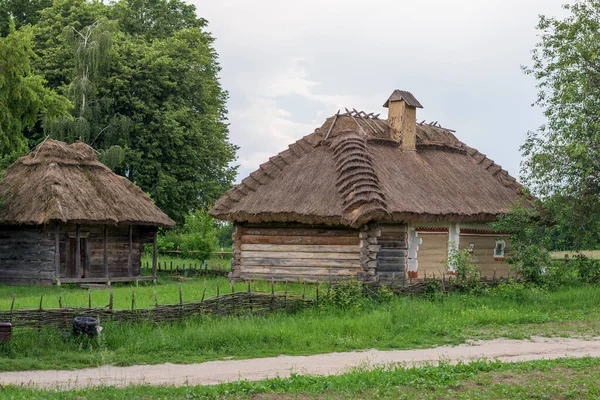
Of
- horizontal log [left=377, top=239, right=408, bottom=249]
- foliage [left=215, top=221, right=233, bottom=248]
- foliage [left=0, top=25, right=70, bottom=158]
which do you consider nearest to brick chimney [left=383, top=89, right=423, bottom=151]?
horizontal log [left=377, top=239, right=408, bottom=249]

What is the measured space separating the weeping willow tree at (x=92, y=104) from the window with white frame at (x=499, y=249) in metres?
17.0

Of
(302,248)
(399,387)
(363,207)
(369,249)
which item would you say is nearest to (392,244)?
(369,249)

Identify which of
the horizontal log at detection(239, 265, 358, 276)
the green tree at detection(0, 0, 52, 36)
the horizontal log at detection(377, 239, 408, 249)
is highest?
the green tree at detection(0, 0, 52, 36)

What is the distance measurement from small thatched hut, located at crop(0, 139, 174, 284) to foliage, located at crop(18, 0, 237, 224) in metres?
5.50

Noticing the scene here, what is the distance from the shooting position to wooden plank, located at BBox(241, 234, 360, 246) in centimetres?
2354

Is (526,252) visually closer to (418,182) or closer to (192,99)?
(418,182)

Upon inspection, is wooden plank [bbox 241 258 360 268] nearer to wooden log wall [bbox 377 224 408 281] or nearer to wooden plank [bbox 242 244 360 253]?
wooden plank [bbox 242 244 360 253]

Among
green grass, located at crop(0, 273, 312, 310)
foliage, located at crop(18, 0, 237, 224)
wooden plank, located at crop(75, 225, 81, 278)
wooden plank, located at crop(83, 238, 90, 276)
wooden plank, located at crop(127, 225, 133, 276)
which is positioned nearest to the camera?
green grass, located at crop(0, 273, 312, 310)

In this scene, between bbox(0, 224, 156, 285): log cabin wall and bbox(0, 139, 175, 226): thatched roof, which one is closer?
bbox(0, 139, 175, 226): thatched roof

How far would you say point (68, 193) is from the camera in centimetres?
2688

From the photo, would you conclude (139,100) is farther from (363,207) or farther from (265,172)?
(363,207)

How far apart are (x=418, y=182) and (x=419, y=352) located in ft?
39.9

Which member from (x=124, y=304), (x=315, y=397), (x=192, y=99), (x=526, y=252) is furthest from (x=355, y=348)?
(x=192, y=99)

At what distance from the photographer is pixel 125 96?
36.9 m
